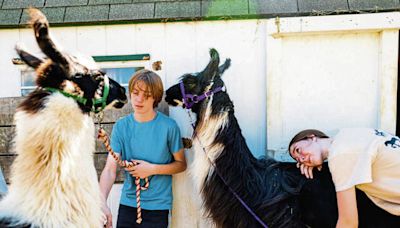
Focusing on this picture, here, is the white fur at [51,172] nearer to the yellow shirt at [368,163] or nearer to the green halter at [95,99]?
the green halter at [95,99]

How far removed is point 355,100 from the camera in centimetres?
304

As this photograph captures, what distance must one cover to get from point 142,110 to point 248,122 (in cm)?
83

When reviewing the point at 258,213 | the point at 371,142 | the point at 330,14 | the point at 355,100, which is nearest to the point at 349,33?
the point at 330,14

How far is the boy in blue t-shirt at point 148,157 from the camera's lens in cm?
274

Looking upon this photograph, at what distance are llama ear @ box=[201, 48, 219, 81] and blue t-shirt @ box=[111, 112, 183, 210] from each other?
38 centimetres

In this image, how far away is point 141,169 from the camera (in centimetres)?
269

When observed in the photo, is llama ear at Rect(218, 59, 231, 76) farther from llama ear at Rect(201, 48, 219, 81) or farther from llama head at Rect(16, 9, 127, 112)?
llama head at Rect(16, 9, 127, 112)

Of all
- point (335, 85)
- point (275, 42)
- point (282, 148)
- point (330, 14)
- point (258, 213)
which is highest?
point (330, 14)

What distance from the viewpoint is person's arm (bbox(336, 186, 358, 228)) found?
2.17m

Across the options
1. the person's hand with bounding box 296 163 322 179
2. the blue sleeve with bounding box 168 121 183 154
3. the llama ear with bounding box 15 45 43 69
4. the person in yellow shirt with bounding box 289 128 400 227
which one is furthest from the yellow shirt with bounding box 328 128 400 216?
the llama ear with bounding box 15 45 43 69

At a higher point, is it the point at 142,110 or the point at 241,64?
the point at 241,64

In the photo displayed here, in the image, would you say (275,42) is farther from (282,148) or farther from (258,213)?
(258,213)

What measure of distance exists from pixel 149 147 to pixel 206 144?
36 centimetres

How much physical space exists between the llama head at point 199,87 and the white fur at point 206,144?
8cm
